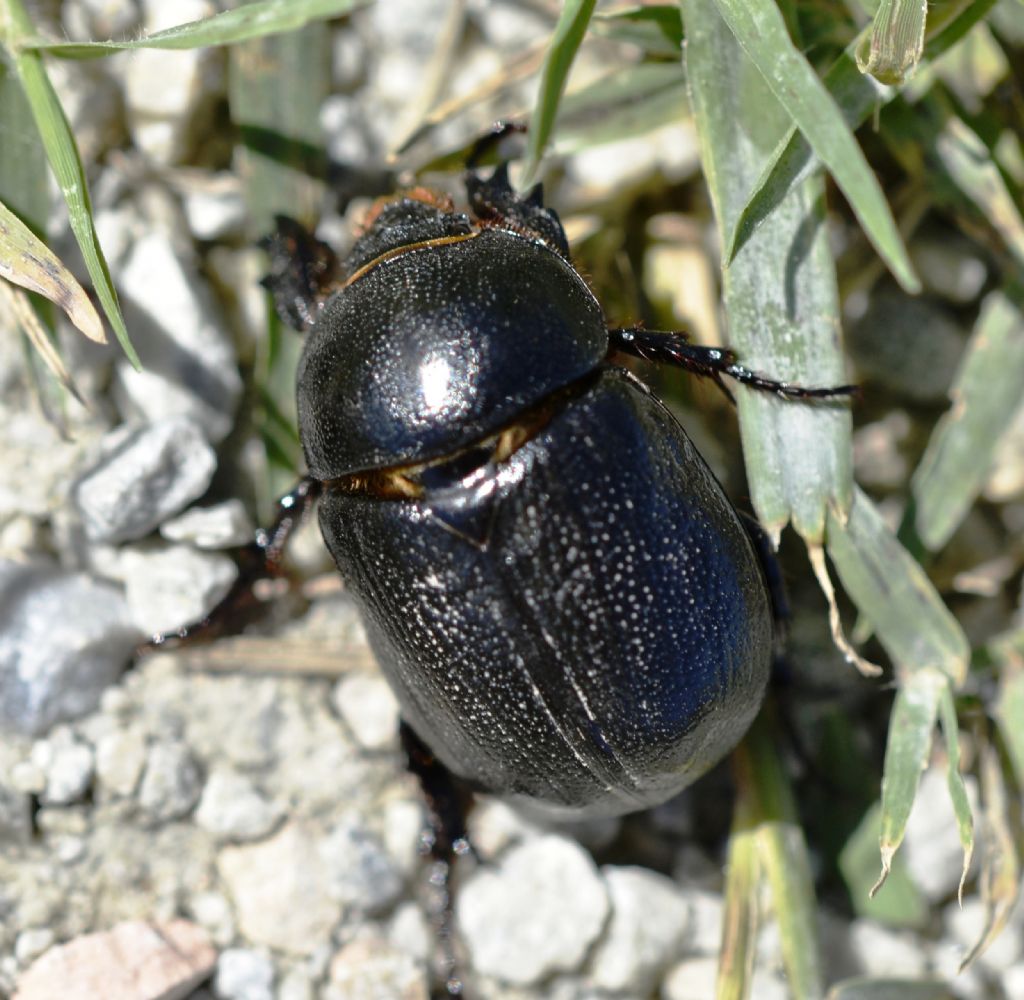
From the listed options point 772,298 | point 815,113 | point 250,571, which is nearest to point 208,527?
point 250,571

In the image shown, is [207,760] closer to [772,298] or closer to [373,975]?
[373,975]

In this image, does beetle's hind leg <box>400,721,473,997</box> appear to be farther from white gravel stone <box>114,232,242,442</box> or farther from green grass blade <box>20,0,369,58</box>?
green grass blade <box>20,0,369,58</box>

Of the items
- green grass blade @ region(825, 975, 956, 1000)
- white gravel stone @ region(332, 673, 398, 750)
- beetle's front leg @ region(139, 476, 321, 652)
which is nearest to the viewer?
green grass blade @ region(825, 975, 956, 1000)

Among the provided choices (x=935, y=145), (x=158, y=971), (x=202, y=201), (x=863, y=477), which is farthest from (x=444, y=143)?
(x=158, y=971)

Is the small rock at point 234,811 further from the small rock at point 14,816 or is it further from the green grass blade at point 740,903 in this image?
the green grass blade at point 740,903

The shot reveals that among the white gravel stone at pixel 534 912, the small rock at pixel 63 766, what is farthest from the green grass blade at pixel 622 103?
the small rock at pixel 63 766

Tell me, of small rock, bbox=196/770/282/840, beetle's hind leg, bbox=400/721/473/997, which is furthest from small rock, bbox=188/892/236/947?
beetle's hind leg, bbox=400/721/473/997

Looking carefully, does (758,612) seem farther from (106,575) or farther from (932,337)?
(106,575)
